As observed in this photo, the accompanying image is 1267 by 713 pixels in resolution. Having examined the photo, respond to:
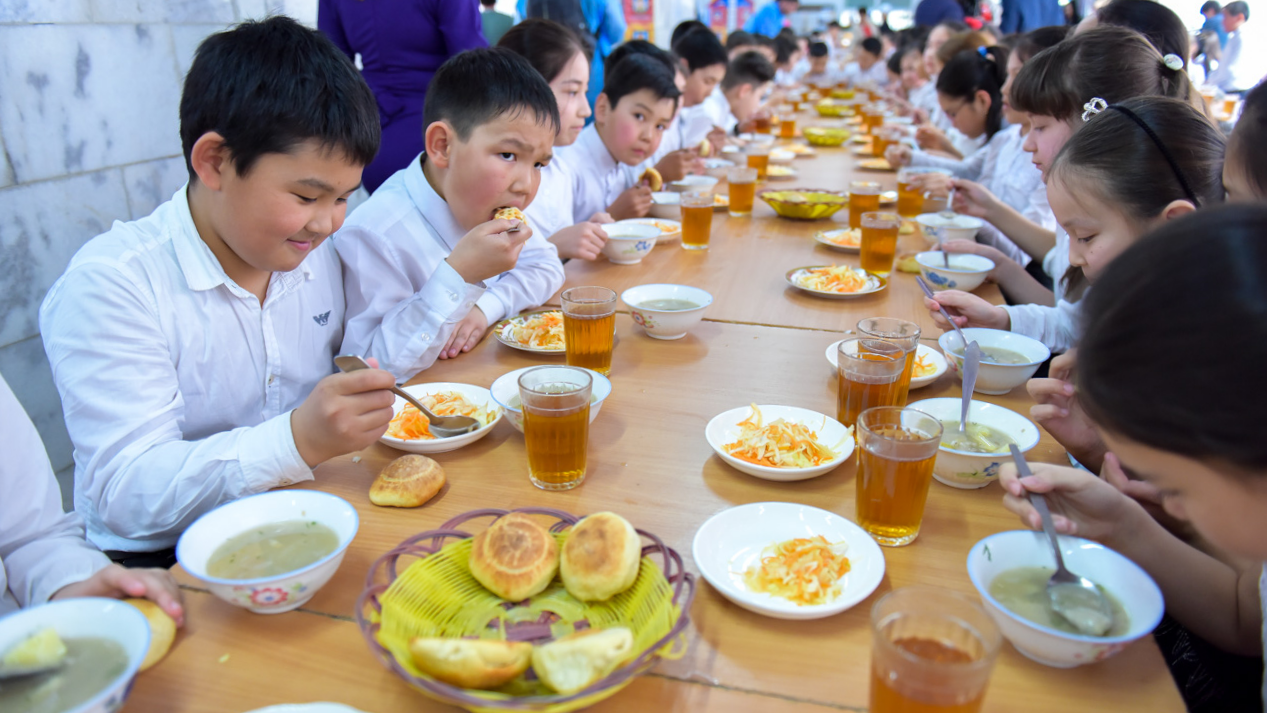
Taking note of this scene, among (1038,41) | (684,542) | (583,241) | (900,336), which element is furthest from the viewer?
(1038,41)

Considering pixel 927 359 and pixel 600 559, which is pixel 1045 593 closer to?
pixel 600 559

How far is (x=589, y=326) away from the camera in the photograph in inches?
67.6

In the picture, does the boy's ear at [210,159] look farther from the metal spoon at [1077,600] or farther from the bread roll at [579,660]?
the metal spoon at [1077,600]

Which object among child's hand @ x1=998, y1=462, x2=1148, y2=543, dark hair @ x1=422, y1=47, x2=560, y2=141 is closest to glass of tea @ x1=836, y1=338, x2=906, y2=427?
child's hand @ x1=998, y1=462, x2=1148, y2=543

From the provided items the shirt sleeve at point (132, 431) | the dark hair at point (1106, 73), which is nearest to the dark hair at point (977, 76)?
the dark hair at point (1106, 73)

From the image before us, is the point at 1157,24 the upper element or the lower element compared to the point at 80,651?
upper

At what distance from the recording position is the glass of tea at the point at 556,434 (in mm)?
1263

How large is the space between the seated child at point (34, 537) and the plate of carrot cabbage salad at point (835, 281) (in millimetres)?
1887

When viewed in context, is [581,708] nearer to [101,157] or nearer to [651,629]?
[651,629]

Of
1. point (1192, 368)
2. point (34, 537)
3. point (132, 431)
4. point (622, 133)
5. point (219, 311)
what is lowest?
point (34, 537)

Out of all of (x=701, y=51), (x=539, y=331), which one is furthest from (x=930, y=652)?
(x=701, y=51)

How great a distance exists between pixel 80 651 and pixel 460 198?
1687 millimetres

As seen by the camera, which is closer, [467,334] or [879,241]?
[467,334]

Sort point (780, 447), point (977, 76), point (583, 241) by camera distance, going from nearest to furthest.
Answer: point (780, 447)
point (583, 241)
point (977, 76)
